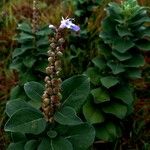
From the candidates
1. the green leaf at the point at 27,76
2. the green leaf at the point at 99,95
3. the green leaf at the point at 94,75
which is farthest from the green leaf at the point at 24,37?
the green leaf at the point at 99,95

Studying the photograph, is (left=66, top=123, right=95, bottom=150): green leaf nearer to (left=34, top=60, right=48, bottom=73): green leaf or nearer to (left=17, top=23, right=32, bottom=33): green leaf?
(left=34, top=60, right=48, bottom=73): green leaf

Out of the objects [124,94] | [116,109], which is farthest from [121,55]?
[116,109]

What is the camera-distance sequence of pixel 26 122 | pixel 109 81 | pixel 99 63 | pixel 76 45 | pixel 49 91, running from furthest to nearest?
pixel 76 45, pixel 99 63, pixel 109 81, pixel 26 122, pixel 49 91

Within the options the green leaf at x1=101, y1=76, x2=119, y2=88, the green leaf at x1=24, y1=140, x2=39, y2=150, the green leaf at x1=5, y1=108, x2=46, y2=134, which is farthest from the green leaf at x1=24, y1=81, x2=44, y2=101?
the green leaf at x1=101, y1=76, x2=119, y2=88

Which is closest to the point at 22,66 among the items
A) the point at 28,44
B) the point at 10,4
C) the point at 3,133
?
the point at 28,44

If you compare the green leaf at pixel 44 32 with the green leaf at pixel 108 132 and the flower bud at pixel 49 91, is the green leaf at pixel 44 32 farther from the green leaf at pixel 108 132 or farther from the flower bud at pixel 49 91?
the flower bud at pixel 49 91

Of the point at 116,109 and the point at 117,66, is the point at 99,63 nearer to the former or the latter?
the point at 117,66

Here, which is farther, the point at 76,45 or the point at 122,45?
the point at 76,45
